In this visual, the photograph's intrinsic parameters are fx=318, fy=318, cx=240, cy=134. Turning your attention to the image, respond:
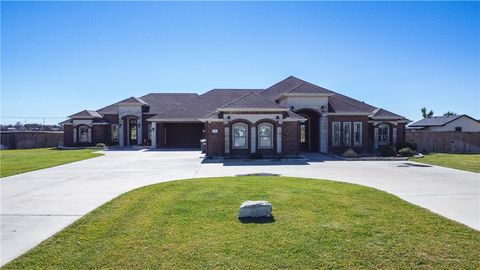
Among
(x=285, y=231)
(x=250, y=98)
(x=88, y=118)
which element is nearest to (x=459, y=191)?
(x=285, y=231)

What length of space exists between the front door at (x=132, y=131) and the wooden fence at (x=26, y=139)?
10.7 meters

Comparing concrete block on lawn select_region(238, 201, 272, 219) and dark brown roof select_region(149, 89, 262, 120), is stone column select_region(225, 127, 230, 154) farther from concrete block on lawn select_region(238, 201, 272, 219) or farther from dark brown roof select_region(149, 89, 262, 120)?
concrete block on lawn select_region(238, 201, 272, 219)

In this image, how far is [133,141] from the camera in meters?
37.2

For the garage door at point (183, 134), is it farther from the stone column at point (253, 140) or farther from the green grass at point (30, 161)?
the stone column at point (253, 140)

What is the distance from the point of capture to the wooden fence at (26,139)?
35.8 metres

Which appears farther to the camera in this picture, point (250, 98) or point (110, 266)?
point (250, 98)

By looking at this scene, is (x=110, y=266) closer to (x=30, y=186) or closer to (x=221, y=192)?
(x=221, y=192)

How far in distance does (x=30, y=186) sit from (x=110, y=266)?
27.2ft

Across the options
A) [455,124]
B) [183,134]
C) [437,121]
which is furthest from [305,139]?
[455,124]

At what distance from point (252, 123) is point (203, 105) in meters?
14.4

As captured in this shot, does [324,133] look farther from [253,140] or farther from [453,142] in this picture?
[453,142]

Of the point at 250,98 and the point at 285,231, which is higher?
the point at 250,98

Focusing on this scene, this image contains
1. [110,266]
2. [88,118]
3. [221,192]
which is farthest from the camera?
[88,118]

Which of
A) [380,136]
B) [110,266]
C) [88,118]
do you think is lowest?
[110,266]
